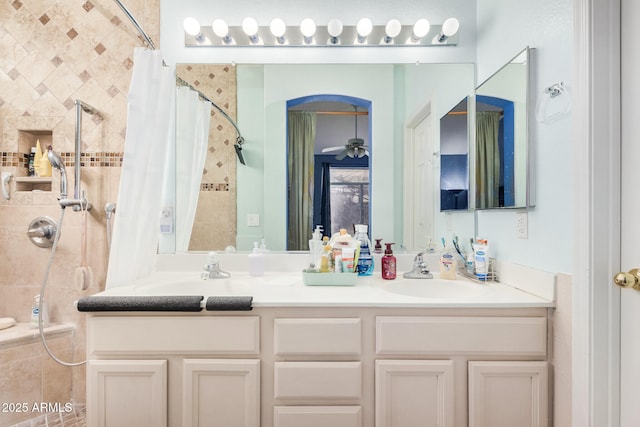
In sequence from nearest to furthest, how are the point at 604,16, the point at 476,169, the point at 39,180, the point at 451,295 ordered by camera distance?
1. the point at 604,16
2. the point at 451,295
3. the point at 476,169
4. the point at 39,180

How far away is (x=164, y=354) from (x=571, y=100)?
1.72m

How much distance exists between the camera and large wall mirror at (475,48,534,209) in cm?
140

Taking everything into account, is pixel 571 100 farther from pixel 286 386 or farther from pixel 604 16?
pixel 286 386

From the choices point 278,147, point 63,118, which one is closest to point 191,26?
point 278,147

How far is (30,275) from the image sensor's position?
191 centimetres

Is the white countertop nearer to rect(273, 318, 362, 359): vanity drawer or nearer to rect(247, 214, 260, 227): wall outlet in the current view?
rect(273, 318, 362, 359): vanity drawer

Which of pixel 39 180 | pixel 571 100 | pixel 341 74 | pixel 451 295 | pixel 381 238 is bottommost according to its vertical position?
pixel 451 295

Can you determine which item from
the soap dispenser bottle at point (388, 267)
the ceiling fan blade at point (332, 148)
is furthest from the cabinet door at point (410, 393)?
the ceiling fan blade at point (332, 148)

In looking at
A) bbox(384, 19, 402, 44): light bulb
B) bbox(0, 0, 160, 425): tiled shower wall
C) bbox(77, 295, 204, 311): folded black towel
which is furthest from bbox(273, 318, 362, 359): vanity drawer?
bbox(384, 19, 402, 44): light bulb

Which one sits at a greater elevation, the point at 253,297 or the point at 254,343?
the point at 253,297

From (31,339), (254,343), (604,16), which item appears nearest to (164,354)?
(254,343)

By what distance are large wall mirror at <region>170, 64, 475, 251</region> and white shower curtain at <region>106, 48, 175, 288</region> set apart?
0.23 m

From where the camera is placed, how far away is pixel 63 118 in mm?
1893

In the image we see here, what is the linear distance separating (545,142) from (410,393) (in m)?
1.09
